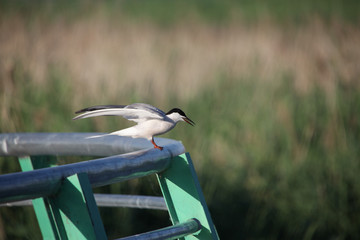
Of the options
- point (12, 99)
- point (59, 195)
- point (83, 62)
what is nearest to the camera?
point (59, 195)

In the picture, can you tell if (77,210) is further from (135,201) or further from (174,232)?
(135,201)

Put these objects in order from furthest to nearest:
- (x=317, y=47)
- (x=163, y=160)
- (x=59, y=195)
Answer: (x=317, y=47), (x=163, y=160), (x=59, y=195)

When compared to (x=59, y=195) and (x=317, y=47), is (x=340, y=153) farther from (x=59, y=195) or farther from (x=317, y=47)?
Result: (x=59, y=195)

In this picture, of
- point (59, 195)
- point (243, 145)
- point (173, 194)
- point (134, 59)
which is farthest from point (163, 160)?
point (134, 59)

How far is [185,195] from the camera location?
3.81 ft

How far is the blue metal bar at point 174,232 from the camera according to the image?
96 centimetres

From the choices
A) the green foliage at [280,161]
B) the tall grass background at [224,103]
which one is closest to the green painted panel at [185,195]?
the tall grass background at [224,103]

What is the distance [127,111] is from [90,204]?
1.27ft

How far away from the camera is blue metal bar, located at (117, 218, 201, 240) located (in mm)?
956

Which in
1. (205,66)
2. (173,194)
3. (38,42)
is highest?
(38,42)

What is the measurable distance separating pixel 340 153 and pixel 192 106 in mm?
1612

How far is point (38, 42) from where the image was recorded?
15.0ft

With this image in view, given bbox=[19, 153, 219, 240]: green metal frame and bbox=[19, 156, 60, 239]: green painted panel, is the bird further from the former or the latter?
bbox=[19, 156, 60, 239]: green painted panel

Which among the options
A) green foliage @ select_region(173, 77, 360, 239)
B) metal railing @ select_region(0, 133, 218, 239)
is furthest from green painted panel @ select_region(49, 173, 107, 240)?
green foliage @ select_region(173, 77, 360, 239)
